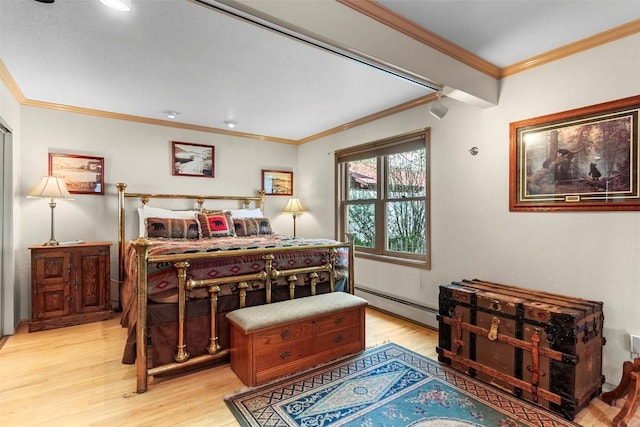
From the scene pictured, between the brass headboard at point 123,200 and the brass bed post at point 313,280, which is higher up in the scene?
the brass headboard at point 123,200

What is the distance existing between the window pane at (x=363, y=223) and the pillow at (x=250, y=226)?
1.13 meters

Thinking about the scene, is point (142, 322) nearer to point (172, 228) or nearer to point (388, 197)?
point (172, 228)

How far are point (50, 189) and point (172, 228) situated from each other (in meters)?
1.18

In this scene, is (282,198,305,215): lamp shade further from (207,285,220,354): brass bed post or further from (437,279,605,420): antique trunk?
(437,279,605,420): antique trunk

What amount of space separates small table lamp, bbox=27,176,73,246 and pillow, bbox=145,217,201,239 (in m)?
0.82

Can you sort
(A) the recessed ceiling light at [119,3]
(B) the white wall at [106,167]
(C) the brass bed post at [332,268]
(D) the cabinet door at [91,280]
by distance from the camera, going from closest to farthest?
1. (A) the recessed ceiling light at [119,3]
2. (C) the brass bed post at [332,268]
3. (D) the cabinet door at [91,280]
4. (B) the white wall at [106,167]

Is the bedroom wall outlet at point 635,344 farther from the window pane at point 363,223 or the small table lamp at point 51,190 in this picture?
the small table lamp at point 51,190

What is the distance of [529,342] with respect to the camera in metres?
1.91

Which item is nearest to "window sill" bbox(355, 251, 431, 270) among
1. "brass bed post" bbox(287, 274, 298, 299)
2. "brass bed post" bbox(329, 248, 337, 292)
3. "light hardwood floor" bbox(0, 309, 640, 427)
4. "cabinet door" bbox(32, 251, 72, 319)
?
"light hardwood floor" bbox(0, 309, 640, 427)

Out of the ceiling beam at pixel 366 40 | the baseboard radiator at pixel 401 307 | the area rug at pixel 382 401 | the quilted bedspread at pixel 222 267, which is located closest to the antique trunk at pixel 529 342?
the area rug at pixel 382 401

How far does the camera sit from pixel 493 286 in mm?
2412

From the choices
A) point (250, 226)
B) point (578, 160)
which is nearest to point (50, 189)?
point (250, 226)

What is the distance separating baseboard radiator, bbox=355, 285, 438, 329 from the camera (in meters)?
3.07

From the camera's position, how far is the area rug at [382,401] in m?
1.72
